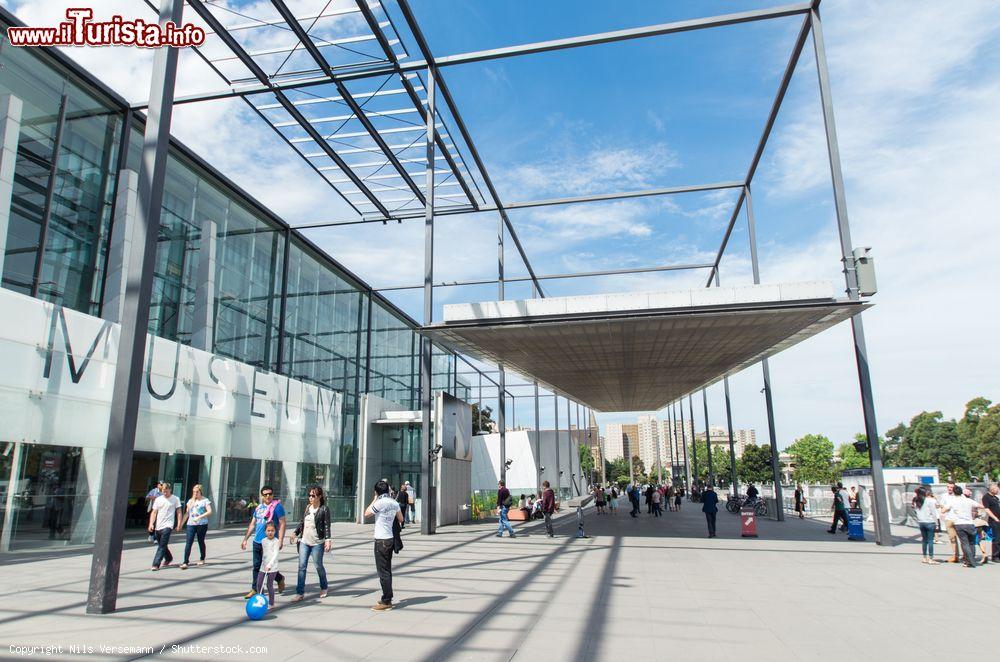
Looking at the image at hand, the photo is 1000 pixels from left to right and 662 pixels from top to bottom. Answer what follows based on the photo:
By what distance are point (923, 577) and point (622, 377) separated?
16.5 m

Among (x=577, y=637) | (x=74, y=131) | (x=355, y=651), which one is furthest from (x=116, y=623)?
(x=74, y=131)

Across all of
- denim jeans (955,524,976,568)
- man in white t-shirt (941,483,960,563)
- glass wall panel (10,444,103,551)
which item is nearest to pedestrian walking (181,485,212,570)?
glass wall panel (10,444,103,551)

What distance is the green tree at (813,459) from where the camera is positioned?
10400 cm

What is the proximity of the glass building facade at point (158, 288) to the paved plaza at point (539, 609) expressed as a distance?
8.83 feet

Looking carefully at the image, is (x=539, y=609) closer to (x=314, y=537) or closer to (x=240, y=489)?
(x=314, y=537)

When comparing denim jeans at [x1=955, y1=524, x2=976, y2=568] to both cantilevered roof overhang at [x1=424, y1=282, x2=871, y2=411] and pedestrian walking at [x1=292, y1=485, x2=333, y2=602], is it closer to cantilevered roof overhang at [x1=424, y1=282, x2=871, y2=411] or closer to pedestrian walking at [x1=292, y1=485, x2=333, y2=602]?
cantilevered roof overhang at [x1=424, y1=282, x2=871, y2=411]

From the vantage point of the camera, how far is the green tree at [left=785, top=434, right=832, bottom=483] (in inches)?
4094

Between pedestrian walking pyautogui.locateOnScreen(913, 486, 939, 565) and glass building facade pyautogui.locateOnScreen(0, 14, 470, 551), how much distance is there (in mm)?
15249

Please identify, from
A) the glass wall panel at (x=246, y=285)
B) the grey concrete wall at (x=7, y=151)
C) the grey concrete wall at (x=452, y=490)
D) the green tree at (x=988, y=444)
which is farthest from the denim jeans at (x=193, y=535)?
the green tree at (x=988, y=444)

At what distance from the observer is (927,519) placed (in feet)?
38.4

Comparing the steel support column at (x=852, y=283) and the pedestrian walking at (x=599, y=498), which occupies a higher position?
the steel support column at (x=852, y=283)

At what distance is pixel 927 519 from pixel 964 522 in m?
0.59

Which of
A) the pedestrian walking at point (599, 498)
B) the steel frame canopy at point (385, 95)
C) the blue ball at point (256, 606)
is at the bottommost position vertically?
the pedestrian walking at point (599, 498)

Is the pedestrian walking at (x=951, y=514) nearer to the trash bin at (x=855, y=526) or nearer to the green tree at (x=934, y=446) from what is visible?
the trash bin at (x=855, y=526)
